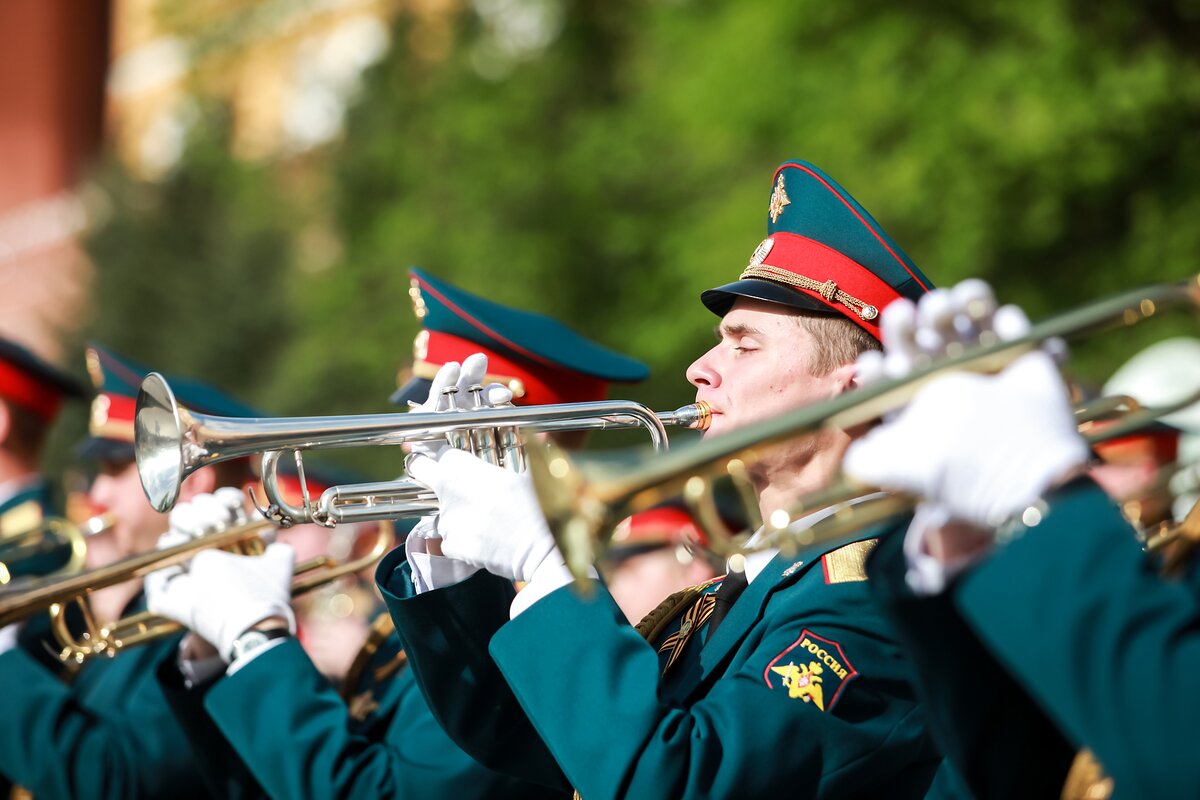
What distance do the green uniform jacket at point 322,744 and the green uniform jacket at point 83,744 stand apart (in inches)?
32.5

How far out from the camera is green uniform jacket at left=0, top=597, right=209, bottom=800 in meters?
4.61

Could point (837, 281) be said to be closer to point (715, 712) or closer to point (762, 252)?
point (762, 252)

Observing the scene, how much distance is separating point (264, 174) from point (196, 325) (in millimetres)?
3010

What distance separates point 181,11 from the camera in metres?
20.4

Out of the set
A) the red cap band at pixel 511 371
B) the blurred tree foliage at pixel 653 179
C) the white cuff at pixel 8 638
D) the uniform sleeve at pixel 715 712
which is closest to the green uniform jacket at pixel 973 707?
the uniform sleeve at pixel 715 712

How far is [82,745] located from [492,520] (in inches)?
96.6

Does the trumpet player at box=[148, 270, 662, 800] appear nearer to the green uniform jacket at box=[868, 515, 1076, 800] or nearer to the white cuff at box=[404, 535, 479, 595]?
the white cuff at box=[404, 535, 479, 595]

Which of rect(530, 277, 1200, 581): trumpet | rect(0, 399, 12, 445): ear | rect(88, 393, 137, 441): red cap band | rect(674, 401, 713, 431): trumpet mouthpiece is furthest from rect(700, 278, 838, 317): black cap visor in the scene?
rect(0, 399, 12, 445): ear

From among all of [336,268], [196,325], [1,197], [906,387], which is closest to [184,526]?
[906,387]

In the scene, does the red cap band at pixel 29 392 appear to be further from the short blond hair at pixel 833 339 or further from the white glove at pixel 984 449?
the white glove at pixel 984 449

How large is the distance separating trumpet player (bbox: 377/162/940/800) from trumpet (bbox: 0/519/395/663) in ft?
2.78

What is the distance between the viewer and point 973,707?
2238 millimetres

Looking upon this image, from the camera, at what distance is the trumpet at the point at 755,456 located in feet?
6.90

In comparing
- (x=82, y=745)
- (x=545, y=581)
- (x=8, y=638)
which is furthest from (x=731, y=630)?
(x=8, y=638)
